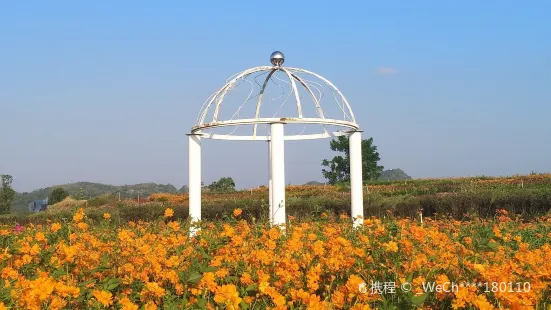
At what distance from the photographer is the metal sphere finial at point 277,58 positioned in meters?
10.1

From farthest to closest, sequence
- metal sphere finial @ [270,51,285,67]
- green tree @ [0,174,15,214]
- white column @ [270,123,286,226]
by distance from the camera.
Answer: green tree @ [0,174,15,214], metal sphere finial @ [270,51,285,67], white column @ [270,123,286,226]

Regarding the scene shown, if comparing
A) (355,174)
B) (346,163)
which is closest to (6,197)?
(346,163)

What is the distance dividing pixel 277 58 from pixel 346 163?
30.6m

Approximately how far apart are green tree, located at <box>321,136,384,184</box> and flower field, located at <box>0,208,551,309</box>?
116 feet

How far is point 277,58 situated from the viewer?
10.1 metres

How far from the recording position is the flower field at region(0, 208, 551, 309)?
2.87 metres

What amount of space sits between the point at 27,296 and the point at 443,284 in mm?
2098

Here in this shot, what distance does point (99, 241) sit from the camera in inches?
178

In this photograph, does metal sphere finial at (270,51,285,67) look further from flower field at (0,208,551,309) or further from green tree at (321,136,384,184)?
green tree at (321,136,384,184)

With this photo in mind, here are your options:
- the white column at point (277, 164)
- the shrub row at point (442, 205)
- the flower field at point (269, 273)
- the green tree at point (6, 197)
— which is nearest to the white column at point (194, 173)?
the white column at point (277, 164)

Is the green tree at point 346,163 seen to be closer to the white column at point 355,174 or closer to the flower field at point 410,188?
the flower field at point 410,188

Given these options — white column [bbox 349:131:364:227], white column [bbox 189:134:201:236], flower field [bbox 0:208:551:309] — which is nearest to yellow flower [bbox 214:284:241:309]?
flower field [bbox 0:208:551:309]

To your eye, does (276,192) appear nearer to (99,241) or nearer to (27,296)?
(99,241)

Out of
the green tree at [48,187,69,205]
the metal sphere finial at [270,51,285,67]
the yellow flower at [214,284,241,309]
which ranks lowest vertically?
the yellow flower at [214,284,241,309]
